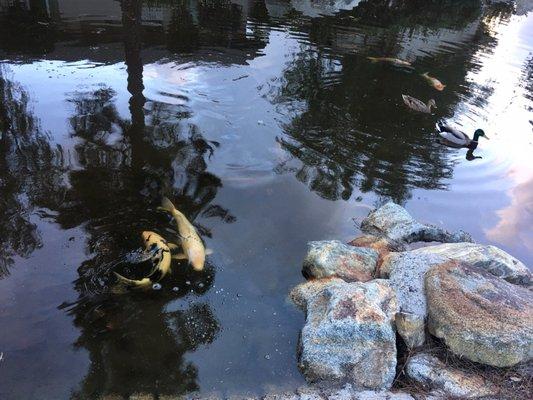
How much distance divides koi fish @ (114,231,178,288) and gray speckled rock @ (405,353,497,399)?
289cm

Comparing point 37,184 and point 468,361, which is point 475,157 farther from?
point 37,184

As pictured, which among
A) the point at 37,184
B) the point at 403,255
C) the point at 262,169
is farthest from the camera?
the point at 262,169

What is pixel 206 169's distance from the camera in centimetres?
744

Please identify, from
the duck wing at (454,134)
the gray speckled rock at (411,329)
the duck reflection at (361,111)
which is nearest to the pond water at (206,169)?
the duck reflection at (361,111)

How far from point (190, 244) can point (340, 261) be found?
6.21 feet

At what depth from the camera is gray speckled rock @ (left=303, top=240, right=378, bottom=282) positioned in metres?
5.62

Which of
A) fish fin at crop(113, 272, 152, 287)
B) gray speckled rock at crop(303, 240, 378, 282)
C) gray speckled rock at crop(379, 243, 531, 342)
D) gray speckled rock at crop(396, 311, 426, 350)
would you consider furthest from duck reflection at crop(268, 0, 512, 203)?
fish fin at crop(113, 272, 152, 287)

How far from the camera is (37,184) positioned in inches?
262

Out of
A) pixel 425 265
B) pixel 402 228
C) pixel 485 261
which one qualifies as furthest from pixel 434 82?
pixel 425 265

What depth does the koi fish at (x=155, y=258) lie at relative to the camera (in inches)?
209

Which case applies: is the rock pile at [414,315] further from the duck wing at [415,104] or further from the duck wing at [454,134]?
the duck wing at [415,104]

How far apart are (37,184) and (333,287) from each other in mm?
4480

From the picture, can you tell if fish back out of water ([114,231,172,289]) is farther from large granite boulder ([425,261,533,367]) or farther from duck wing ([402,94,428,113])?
duck wing ([402,94,428,113])

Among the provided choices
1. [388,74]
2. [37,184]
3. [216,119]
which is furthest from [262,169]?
[388,74]
